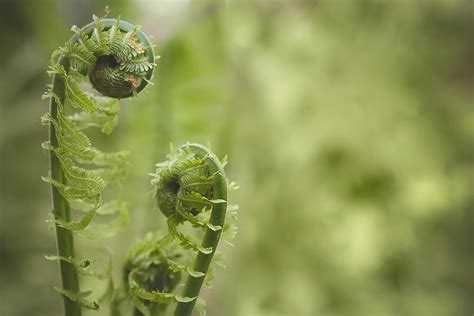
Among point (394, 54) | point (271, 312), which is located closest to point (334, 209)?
point (271, 312)

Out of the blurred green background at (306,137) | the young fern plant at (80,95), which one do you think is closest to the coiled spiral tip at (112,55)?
the young fern plant at (80,95)

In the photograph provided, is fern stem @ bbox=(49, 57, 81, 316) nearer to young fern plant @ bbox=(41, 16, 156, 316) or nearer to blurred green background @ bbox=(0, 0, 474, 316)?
young fern plant @ bbox=(41, 16, 156, 316)

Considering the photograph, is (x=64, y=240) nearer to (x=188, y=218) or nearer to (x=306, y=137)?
(x=188, y=218)

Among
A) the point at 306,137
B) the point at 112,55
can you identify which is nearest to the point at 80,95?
the point at 112,55

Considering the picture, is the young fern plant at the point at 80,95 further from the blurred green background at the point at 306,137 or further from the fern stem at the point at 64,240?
the blurred green background at the point at 306,137

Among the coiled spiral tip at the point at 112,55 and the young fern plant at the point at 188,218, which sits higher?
the coiled spiral tip at the point at 112,55

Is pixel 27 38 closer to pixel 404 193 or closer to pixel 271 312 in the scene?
pixel 271 312

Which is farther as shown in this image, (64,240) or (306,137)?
(306,137)
